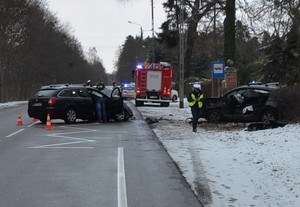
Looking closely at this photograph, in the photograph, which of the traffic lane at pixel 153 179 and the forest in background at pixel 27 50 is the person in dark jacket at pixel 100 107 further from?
the forest in background at pixel 27 50

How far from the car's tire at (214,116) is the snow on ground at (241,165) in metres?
3.05

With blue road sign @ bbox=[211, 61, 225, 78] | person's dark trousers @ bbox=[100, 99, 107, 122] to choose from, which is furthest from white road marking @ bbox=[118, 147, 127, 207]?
blue road sign @ bbox=[211, 61, 225, 78]

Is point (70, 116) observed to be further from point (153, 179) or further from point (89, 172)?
point (153, 179)

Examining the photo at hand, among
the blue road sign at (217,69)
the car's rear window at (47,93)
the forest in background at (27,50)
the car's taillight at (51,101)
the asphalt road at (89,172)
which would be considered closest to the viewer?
the asphalt road at (89,172)

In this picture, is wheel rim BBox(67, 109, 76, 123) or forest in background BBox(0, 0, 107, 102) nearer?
wheel rim BBox(67, 109, 76, 123)

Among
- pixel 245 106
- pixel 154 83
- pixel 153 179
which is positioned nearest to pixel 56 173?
pixel 153 179

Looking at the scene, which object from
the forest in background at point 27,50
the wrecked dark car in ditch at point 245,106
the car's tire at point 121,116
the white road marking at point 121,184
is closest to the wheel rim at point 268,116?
the wrecked dark car in ditch at point 245,106

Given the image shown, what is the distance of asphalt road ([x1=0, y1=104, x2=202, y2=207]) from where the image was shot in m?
6.92

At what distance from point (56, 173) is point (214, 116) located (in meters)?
10.2

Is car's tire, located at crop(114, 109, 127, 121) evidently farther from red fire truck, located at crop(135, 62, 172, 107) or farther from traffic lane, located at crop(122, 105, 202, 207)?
red fire truck, located at crop(135, 62, 172, 107)

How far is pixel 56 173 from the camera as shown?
353 inches

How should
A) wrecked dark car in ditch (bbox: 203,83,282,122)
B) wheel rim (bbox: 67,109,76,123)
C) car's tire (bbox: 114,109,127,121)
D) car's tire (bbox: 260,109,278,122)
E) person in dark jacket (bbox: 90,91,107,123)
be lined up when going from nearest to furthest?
car's tire (bbox: 260,109,278,122)
wrecked dark car in ditch (bbox: 203,83,282,122)
wheel rim (bbox: 67,109,76,123)
person in dark jacket (bbox: 90,91,107,123)
car's tire (bbox: 114,109,127,121)

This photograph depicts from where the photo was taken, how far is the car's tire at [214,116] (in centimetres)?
1808

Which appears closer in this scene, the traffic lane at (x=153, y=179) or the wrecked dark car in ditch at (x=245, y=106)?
the traffic lane at (x=153, y=179)
